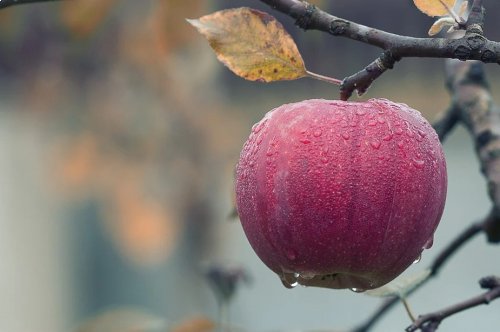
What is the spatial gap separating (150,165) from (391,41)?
204 centimetres

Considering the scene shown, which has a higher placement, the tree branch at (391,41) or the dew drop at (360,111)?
the tree branch at (391,41)

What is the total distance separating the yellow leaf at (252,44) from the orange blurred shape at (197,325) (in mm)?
404

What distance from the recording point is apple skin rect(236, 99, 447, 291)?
617mm

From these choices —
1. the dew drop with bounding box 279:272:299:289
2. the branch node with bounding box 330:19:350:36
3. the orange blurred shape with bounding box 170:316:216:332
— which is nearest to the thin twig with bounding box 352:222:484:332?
the orange blurred shape with bounding box 170:316:216:332

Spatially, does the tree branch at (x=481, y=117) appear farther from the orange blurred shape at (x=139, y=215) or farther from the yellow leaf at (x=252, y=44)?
the orange blurred shape at (x=139, y=215)

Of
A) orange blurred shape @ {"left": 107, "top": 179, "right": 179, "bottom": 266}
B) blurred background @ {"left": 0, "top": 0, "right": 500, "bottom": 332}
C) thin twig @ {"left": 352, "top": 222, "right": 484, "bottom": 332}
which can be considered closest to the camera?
thin twig @ {"left": 352, "top": 222, "right": 484, "bottom": 332}

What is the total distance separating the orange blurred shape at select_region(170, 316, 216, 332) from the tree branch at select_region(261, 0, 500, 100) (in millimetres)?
429

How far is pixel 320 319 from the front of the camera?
414cm

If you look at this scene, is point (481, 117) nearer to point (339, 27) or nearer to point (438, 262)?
point (438, 262)

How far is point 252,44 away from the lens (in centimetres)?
65

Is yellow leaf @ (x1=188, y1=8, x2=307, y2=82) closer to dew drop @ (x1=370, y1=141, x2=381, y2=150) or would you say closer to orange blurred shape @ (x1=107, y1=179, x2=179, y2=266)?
dew drop @ (x1=370, y1=141, x2=381, y2=150)

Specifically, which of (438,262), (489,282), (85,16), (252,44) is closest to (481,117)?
(438,262)

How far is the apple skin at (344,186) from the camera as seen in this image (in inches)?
24.3

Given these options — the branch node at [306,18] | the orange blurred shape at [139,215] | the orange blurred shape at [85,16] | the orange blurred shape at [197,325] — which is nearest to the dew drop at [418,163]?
the branch node at [306,18]
